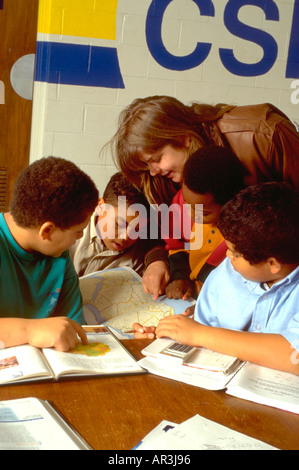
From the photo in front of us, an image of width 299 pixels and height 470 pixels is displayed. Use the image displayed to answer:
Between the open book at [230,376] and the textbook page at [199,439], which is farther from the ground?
the textbook page at [199,439]

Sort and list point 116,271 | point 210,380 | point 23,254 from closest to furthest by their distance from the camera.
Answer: point 210,380, point 23,254, point 116,271

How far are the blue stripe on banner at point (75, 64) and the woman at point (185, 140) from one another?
21 centimetres

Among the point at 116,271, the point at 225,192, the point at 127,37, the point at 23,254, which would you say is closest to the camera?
the point at 23,254

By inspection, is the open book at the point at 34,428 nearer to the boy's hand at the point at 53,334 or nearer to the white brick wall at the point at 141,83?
the boy's hand at the point at 53,334

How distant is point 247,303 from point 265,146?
0.80 m

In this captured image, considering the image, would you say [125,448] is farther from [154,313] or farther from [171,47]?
[171,47]

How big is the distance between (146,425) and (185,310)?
103 cm

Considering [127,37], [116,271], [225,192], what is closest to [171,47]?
[127,37]

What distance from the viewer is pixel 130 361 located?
1.10 m

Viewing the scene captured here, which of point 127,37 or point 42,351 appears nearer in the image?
point 42,351

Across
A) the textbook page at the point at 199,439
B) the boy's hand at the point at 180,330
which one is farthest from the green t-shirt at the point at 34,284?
the textbook page at the point at 199,439

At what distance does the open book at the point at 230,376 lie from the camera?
975 mm

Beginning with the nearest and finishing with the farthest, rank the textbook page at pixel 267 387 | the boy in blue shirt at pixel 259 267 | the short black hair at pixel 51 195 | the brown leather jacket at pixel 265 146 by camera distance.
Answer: the textbook page at pixel 267 387
the boy in blue shirt at pixel 259 267
the short black hair at pixel 51 195
the brown leather jacket at pixel 265 146

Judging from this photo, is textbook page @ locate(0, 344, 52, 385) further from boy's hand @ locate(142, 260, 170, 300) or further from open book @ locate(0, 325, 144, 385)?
boy's hand @ locate(142, 260, 170, 300)
